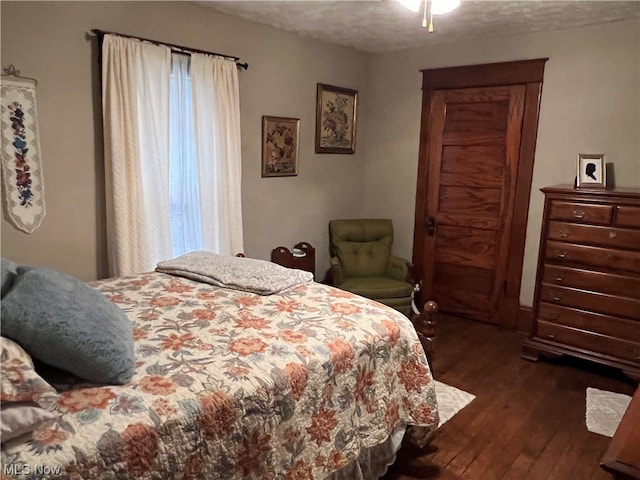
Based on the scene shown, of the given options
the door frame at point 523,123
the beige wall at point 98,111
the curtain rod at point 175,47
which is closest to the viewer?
the beige wall at point 98,111

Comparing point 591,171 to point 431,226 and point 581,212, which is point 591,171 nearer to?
point 581,212

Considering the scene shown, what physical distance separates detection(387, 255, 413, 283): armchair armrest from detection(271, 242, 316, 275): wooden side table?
0.71 m

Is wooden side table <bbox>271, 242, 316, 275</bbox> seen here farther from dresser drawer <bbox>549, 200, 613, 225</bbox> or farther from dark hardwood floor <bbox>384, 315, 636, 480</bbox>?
dresser drawer <bbox>549, 200, 613, 225</bbox>

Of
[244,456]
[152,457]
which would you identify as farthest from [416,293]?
[152,457]

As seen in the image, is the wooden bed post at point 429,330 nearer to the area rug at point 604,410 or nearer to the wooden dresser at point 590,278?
the area rug at point 604,410

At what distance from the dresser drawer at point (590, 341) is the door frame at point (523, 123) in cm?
67

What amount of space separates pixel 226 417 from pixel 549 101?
11.5ft

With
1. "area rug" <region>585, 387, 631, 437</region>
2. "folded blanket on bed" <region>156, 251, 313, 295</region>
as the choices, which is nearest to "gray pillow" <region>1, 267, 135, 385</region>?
"folded blanket on bed" <region>156, 251, 313, 295</region>

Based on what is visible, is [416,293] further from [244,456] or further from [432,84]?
[244,456]

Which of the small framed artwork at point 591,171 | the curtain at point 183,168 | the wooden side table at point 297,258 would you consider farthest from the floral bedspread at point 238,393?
the small framed artwork at point 591,171

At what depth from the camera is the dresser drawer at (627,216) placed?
2.86 meters

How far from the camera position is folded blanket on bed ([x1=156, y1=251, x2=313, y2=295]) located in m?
2.29

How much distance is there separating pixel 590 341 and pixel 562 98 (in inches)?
73.3

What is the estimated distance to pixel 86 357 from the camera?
51.9 inches
